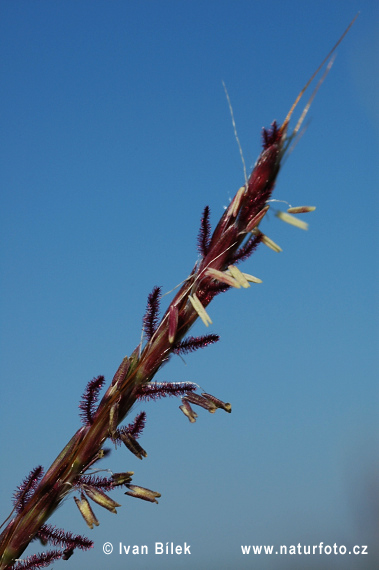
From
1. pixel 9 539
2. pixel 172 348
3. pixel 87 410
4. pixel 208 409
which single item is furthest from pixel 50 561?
pixel 172 348

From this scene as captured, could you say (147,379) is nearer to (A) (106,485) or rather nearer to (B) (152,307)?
(B) (152,307)

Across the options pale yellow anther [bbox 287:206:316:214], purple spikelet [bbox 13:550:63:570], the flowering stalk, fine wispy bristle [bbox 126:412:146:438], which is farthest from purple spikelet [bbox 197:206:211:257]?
purple spikelet [bbox 13:550:63:570]

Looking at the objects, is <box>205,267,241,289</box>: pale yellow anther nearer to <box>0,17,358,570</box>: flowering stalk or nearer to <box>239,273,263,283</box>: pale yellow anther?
<box>0,17,358,570</box>: flowering stalk

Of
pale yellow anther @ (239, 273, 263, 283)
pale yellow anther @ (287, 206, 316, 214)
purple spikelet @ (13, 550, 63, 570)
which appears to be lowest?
purple spikelet @ (13, 550, 63, 570)

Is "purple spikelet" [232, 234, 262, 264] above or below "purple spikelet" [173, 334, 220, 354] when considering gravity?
above

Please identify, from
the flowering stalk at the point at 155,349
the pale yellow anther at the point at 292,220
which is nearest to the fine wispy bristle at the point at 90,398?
the flowering stalk at the point at 155,349

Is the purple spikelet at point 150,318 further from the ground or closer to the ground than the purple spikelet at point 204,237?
closer to the ground

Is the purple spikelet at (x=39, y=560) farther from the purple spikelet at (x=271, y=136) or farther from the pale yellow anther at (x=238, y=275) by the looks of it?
the purple spikelet at (x=271, y=136)
